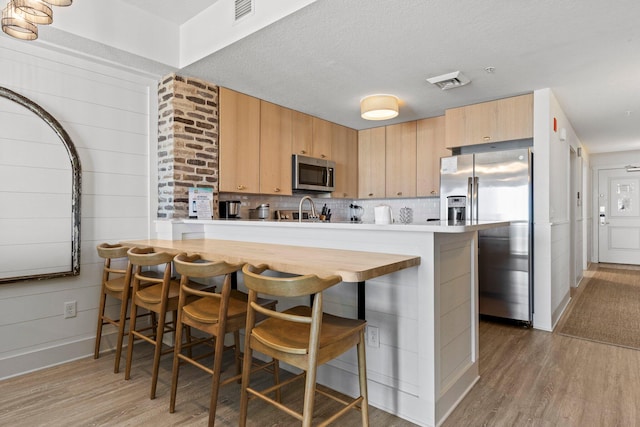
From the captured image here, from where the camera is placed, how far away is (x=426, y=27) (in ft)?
8.04

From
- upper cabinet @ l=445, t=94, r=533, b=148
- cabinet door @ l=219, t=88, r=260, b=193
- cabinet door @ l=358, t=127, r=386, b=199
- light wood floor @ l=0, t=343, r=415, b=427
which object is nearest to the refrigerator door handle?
upper cabinet @ l=445, t=94, r=533, b=148

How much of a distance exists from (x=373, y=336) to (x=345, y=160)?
3529mm

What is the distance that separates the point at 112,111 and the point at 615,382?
4.29 m

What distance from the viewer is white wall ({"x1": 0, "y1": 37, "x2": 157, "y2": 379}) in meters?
2.60

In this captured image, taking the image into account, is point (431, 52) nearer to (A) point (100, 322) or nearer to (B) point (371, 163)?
(B) point (371, 163)

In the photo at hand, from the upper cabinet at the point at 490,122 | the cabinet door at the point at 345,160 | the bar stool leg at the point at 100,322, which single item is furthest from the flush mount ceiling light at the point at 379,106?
the bar stool leg at the point at 100,322

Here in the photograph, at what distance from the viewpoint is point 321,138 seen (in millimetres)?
4906

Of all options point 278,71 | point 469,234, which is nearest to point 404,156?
point 278,71

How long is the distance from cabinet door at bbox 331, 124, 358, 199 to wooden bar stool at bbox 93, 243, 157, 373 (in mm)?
2943

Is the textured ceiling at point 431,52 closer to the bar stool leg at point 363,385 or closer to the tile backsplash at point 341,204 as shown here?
the tile backsplash at point 341,204

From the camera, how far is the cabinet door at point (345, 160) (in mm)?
5164

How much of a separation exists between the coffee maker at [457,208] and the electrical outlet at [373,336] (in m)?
2.24

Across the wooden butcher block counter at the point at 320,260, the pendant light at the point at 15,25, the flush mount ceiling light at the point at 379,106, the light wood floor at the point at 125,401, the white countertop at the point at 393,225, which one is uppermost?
the flush mount ceiling light at the point at 379,106

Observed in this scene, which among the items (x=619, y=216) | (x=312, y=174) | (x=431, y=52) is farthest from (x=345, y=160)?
(x=619, y=216)
